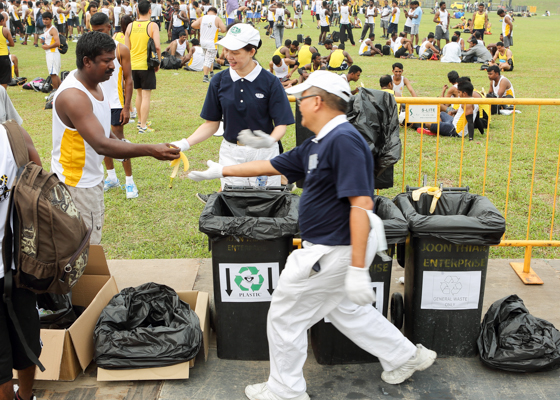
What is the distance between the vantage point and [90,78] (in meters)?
3.74

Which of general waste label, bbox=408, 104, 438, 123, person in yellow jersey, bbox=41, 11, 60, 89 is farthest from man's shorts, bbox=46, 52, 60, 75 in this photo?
general waste label, bbox=408, 104, 438, 123

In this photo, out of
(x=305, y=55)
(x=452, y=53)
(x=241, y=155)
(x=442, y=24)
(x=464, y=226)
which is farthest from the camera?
(x=442, y=24)

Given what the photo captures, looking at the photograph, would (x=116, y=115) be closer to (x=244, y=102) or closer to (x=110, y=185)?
(x=110, y=185)

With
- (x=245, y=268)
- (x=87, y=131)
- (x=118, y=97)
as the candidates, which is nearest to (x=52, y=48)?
(x=118, y=97)

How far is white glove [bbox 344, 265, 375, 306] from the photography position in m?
2.71

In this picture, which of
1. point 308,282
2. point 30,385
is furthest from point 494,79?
point 30,385

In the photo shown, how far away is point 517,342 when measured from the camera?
3541mm

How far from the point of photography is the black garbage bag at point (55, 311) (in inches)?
148

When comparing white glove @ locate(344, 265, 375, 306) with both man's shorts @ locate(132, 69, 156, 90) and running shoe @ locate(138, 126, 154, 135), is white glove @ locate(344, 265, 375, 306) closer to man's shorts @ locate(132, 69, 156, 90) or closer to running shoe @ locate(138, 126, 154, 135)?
man's shorts @ locate(132, 69, 156, 90)

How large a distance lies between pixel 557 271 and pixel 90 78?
168 inches

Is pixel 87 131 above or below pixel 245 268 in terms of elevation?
above

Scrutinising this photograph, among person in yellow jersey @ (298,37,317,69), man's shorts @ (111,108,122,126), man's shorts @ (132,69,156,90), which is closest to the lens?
man's shorts @ (111,108,122,126)

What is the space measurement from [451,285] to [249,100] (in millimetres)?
2047

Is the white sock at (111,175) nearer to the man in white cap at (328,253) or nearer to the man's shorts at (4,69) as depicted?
the man in white cap at (328,253)
